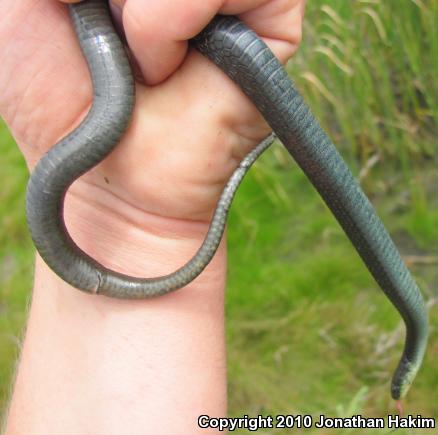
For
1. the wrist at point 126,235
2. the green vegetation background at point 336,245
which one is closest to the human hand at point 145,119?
the wrist at point 126,235

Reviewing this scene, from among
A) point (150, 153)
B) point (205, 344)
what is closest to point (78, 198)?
point (150, 153)

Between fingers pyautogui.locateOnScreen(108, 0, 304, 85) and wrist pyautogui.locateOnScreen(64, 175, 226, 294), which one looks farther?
wrist pyautogui.locateOnScreen(64, 175, 226, 294)

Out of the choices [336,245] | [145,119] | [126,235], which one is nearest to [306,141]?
[145,119]

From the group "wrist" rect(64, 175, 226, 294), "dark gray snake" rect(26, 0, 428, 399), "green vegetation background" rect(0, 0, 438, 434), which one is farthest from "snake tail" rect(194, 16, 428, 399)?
"green vegetation background" rect(0, 0, 438, 434)

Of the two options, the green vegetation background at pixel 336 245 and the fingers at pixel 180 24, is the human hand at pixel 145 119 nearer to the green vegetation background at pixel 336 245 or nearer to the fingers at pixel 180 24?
the fingers at pixel 180 24

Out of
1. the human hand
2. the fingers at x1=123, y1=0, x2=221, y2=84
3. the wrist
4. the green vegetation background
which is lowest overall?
the green vegetation background

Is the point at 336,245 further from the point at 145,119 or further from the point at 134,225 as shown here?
the point at 145,119

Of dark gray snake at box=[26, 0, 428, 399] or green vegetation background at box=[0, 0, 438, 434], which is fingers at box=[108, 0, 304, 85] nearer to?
dark gray snake at box=[26, 0, 428, 399]
